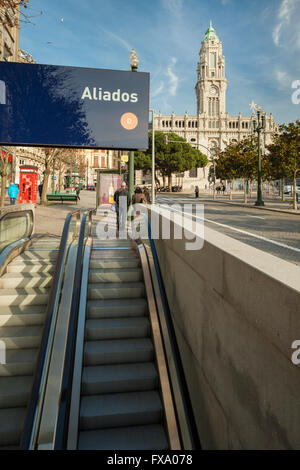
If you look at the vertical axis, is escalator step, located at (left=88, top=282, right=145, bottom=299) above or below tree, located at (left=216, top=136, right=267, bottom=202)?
below

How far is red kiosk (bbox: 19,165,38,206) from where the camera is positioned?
67.7 feet

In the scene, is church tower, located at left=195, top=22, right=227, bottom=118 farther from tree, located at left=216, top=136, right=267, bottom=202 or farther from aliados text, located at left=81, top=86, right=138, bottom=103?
aliados text, located at left=81, top=86, right=138, bottom=103

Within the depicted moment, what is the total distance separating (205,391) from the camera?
347cm

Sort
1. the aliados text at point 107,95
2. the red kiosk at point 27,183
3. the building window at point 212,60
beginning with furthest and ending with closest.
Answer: the building window at point 212,60
the red kiosk at point 27,183
the aliados text at point 107,95

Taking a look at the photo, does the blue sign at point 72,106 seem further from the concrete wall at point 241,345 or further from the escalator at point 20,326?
the concrete wall at point 241,345

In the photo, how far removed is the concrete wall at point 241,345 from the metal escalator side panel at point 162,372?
0.30m

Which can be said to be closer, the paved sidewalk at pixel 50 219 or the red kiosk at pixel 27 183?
the paved sidewalk at pixel 50 219

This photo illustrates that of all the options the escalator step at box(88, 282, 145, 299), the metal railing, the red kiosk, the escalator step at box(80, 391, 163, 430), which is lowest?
the escalator step at box(80, 391, 163, 430)

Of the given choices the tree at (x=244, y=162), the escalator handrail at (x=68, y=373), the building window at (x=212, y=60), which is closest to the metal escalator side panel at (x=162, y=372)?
the escalator handrail at (x=68, y=373)

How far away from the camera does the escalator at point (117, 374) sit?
3811 millimetres

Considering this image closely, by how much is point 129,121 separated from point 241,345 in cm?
819

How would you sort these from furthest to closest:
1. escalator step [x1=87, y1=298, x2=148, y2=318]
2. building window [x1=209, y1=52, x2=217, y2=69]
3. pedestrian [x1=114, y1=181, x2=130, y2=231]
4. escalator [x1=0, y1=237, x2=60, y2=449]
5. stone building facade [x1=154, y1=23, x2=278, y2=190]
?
building window [x1=209, y1=52, x2=217, y2=69] → stone building facade [x1=154, y1=23, x2=278, y2=190] → pedestrian [x1=114, y1=181, x2=130, y2=231] → escalator step [x1=87, y1=298, x2=148, y2=318] → escalator [x1=0, y1=237, x2=60, y2=449]

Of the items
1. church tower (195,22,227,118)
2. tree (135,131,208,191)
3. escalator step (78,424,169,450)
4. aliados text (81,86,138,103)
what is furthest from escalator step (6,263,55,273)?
church tower (195,22,227,118)
